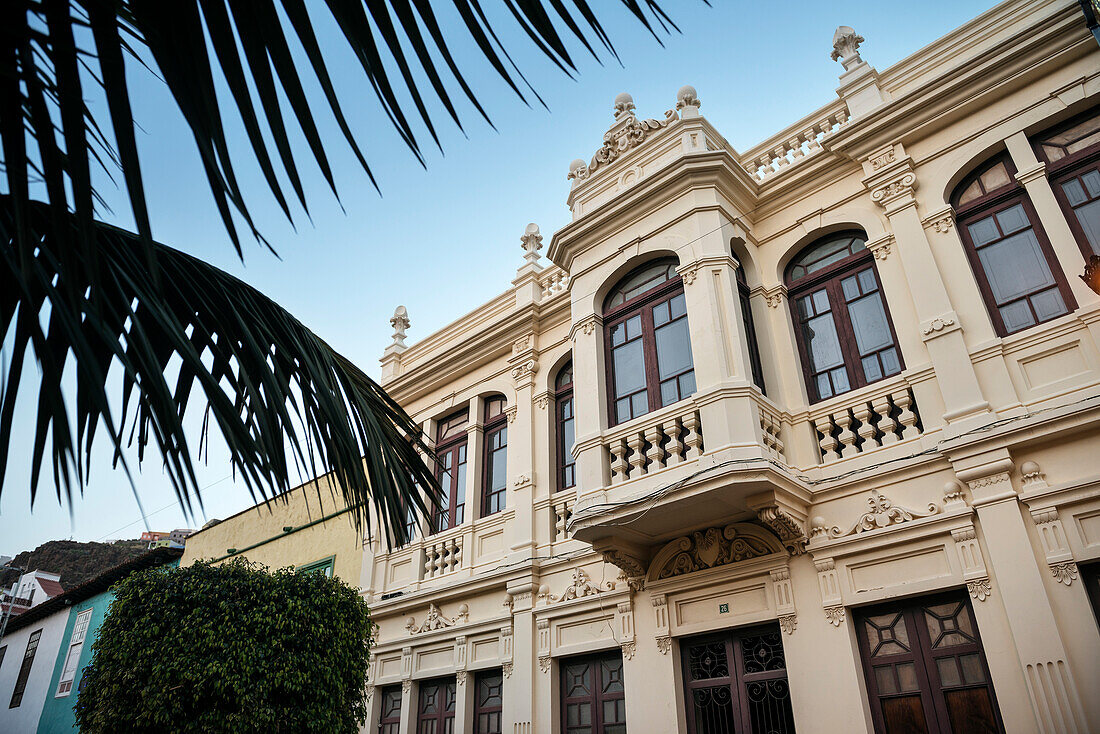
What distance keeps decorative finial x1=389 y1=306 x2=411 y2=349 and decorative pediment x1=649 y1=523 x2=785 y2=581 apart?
26.5 feet

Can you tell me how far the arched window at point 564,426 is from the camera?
11.1 metres

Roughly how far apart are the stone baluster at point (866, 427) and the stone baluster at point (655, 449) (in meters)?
2.10

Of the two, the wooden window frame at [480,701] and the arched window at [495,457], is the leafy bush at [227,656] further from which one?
the arched window at [495,457]

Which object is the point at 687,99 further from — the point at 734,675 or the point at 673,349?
the point at 734,675

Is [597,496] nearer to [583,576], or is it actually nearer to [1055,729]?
[583,576]

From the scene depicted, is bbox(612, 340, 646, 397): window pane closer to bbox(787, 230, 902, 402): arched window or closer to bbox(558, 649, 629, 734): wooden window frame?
bbox(787, 230, 902, 402): arched window

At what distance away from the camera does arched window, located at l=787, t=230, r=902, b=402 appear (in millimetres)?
8477

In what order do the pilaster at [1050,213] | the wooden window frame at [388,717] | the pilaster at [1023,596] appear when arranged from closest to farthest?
the pilaster at [1023,596] → the pilaster at [1050,213] → the wooden window frame at [388,717]

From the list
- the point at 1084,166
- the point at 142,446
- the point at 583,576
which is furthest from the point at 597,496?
the point at 142,446

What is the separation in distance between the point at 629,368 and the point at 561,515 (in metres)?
2.37

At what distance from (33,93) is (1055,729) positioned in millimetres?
7355

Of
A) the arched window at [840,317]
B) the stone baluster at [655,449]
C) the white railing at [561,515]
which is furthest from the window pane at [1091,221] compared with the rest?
the white railing at [561,515]

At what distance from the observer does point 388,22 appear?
155 centimetres

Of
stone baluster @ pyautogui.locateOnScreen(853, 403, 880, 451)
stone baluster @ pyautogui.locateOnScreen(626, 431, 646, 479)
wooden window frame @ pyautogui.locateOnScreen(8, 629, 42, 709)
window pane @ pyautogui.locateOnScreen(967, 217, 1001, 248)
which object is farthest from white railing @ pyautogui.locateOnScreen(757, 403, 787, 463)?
wooden window frame @ pyautogui.locateOnScreen(8, 629, 42, 709)
